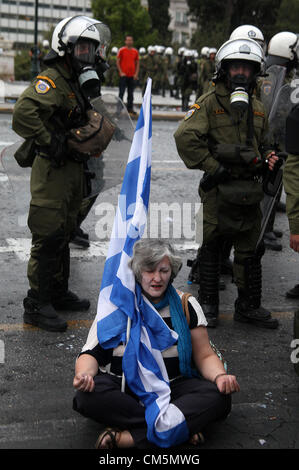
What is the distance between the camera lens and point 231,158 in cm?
482

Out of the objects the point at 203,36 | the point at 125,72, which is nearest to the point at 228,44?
the point at 125,72

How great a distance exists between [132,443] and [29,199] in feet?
7.82

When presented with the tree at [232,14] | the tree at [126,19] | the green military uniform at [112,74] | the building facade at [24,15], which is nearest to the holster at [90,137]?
the green military uniform at [112,74]

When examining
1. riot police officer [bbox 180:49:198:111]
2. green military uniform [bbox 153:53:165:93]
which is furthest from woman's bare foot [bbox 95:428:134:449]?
green military uniform [bbox 153:53:165:93]

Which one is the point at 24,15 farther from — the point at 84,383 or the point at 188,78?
the point at 84,383

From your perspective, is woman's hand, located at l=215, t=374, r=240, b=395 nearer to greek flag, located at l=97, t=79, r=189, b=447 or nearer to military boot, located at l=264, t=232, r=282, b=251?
greek flag, located at l=97, t=79, r=189, b=447

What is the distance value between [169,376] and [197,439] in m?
0.36

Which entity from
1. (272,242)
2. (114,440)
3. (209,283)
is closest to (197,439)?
(114,440)

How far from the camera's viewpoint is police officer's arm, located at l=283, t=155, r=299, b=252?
439 centimetres

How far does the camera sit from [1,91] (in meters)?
20.5

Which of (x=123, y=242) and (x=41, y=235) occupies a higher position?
(x=123, y=242)

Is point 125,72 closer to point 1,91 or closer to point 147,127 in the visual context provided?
point 1,91

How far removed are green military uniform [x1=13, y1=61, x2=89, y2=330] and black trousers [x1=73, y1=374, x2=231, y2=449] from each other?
5.02 ft

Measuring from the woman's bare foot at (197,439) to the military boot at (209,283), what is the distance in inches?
65.6
